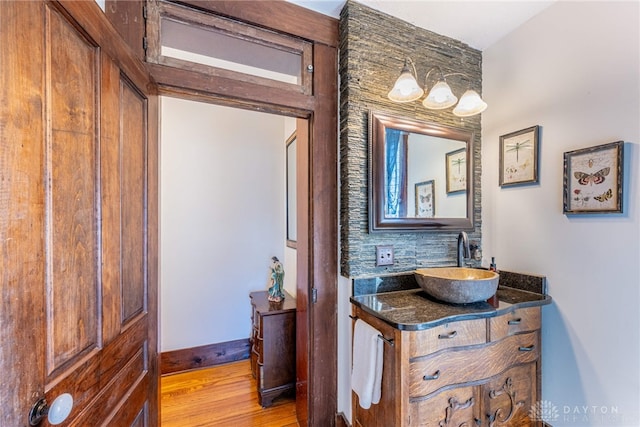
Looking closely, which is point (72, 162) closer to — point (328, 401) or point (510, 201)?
point (328, 401)

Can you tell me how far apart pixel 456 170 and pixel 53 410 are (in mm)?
2157

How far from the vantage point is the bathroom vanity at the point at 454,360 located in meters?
1.17

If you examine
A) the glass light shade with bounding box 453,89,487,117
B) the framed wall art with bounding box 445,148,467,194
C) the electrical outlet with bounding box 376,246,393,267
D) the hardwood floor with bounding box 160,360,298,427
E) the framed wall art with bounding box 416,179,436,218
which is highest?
the glass light shade with bounding box 453,89,487,117

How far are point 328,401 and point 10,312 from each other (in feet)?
5.05

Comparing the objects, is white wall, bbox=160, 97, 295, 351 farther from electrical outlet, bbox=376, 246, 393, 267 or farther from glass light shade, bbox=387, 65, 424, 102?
glass light shade, bbox=387, 65, 424, 102

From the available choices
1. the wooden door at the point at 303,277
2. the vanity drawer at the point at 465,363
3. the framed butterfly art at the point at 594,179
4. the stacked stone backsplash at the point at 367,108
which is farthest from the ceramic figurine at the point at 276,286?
the framed butterfly art at the point at 594,179

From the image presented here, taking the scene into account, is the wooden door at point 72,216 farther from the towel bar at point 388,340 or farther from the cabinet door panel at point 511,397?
the cabinet door panel at point 511,397

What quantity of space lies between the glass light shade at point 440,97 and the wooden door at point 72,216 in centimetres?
145

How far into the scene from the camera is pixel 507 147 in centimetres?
181

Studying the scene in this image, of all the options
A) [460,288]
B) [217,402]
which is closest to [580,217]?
[460,288]

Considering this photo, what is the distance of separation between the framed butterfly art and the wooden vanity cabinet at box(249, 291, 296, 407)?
1880mm

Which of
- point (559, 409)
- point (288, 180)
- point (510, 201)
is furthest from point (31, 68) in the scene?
point (559, 409)

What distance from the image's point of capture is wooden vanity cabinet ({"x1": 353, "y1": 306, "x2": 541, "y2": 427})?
116cm

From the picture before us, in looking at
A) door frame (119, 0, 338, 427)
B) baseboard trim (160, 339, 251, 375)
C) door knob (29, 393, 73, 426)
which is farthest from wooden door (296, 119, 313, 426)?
door knob (29, 393, 73, 426)
